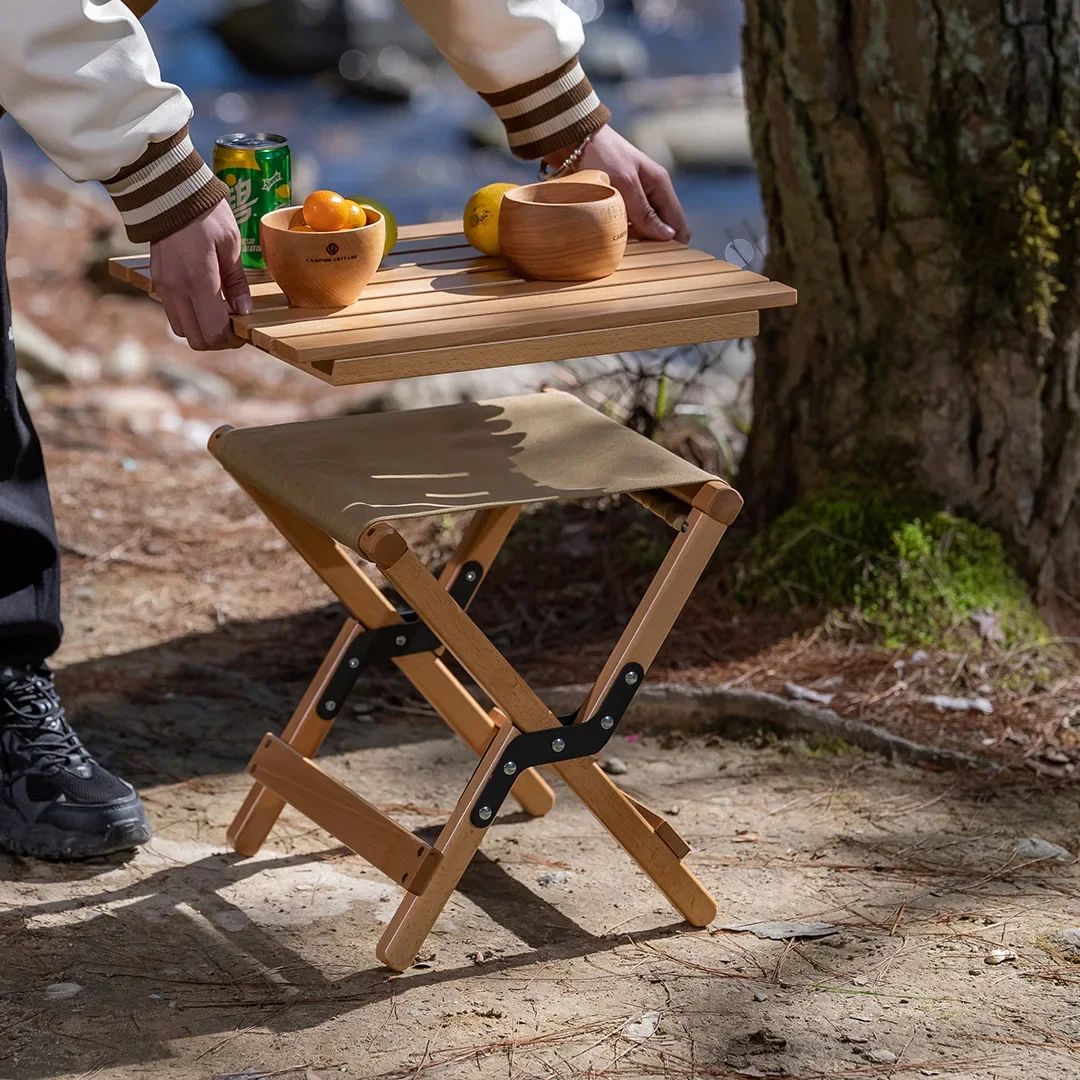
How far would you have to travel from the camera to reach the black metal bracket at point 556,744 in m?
2.48

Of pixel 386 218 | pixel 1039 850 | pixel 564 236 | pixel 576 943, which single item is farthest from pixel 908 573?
pixel 386 218

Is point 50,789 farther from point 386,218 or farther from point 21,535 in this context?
point 386,218

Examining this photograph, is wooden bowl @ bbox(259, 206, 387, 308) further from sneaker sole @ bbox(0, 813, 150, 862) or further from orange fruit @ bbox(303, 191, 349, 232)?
sneaker sole @ bbox(0, 813, 150, 862)

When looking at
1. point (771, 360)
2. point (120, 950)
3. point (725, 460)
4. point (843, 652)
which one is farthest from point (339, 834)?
point (725, 460)

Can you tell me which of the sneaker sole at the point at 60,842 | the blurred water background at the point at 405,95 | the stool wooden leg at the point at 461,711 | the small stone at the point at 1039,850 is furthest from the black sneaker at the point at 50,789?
the blurred water background at the point at 405,95

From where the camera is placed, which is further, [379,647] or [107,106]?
[379,647]

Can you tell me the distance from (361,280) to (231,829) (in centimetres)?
112

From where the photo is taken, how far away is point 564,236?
246 cm

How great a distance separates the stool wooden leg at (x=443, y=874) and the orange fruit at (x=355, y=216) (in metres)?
0.82

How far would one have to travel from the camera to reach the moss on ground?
361cm

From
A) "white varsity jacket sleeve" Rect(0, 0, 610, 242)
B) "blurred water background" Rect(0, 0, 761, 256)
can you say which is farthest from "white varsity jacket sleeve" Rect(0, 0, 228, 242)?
"blurred water background" Rect(0, 0, 761, 256)

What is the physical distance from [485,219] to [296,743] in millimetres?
1011

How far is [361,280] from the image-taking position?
2.40 m

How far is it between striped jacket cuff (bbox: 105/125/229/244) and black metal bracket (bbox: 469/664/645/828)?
0.95 meters
